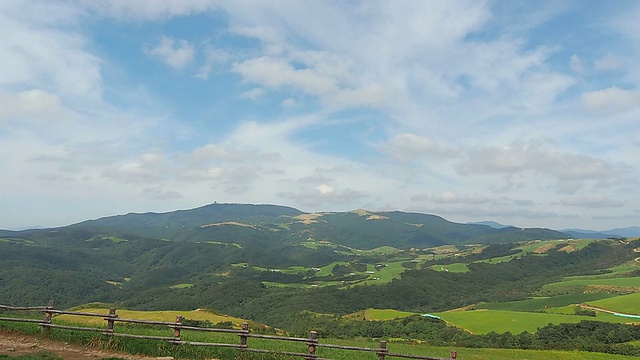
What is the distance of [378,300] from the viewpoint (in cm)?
14050

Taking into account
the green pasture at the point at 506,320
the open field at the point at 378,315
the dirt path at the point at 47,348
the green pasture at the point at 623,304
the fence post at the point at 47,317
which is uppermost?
the fence post at the point at 47,317

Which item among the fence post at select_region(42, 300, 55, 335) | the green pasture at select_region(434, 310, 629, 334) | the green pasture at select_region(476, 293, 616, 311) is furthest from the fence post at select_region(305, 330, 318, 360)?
the green pasture at select_region(476, 293, 616, 311)

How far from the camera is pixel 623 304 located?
79.1 meters

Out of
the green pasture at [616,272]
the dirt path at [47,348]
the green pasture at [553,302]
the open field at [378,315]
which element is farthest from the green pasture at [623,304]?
the dirt path at [47,348]

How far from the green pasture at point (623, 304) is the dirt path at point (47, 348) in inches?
3408

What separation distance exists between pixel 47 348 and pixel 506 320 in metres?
71.5

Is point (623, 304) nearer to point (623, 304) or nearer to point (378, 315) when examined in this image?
point (623, 304)

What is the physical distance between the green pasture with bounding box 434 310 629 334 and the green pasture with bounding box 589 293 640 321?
4650mm

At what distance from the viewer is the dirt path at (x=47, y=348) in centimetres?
1434

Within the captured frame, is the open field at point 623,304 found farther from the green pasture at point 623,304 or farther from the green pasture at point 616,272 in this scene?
the green pasture at point 616,272

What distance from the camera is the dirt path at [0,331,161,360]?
47.0 feet

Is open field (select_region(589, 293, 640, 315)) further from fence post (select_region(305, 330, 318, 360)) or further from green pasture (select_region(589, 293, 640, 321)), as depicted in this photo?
fence post (select_region(305, 330, 318, 360))

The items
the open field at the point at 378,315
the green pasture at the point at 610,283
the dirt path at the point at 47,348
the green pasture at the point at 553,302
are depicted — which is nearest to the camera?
the dirt path at the point at 47,348

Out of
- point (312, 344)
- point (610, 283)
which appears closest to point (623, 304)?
point (610, 283)
